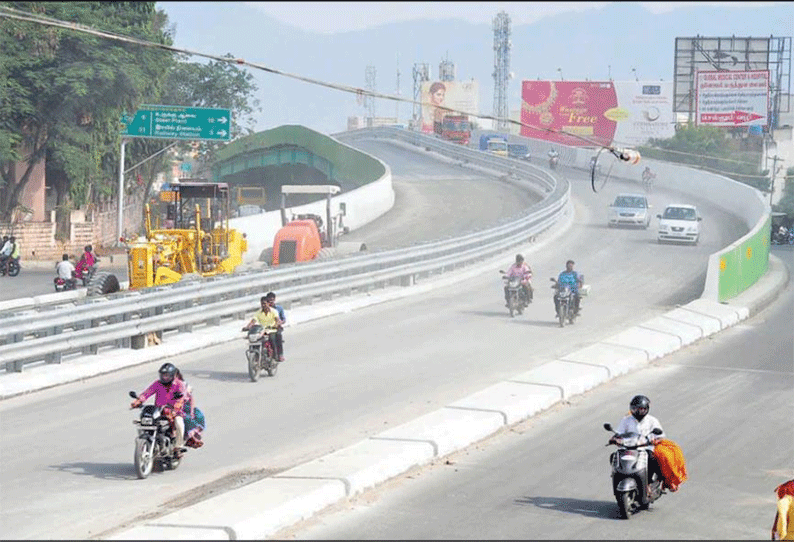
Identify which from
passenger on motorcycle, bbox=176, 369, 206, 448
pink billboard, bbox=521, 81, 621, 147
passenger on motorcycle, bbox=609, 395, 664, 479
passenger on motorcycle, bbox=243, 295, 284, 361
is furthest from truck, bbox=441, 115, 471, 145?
passenger on motorcycle, bbox=609, 395, 664, 479

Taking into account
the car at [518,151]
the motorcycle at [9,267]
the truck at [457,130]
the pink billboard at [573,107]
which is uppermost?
the pink billboard at [573,107]

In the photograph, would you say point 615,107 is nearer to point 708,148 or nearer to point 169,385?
point 708,148

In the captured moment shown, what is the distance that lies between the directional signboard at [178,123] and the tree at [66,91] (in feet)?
5.93

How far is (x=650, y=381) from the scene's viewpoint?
21719 mm

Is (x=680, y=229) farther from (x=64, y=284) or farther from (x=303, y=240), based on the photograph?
(x=64, y=284)

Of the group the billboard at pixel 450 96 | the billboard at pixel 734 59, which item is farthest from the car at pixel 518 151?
the billboard at pixel 450 96

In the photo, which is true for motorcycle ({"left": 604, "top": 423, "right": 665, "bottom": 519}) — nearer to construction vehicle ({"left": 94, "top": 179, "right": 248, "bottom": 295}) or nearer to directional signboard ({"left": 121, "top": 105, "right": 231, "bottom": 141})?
construction vehicle ({"left": 94, "top": 179, "right": 248, "bottom": 295})

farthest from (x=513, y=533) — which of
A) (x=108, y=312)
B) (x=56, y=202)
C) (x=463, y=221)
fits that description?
(x=56, y=202)

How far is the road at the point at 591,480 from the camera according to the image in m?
11.7

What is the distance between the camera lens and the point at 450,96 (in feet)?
606

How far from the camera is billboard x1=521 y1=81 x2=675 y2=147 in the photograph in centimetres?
11712

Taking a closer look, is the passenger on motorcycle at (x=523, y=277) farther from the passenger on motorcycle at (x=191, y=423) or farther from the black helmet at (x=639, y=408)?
the black helmet at (x=639, y=408)

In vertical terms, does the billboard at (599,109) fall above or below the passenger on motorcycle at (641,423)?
above

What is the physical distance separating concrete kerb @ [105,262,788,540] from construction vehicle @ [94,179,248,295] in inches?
394
